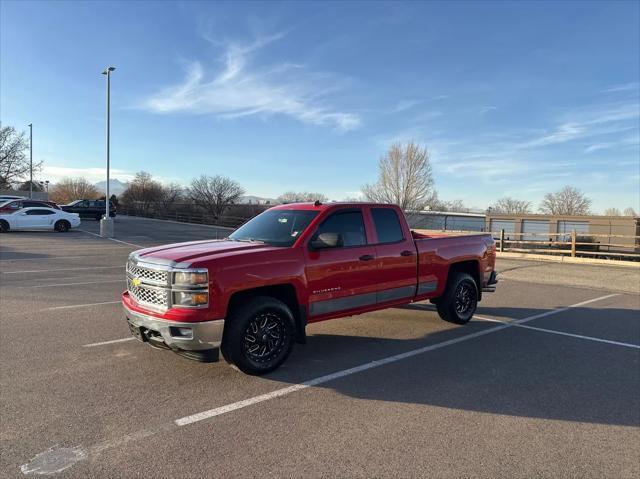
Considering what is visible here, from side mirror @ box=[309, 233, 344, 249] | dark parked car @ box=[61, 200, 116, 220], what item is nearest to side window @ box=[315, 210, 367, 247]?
side mirror @ box=[309, 233, 344, 249]

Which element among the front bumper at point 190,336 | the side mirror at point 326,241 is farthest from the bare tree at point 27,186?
the side mirror at point 326,241

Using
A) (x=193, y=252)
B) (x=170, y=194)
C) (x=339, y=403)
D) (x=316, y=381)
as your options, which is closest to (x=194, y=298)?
(x=193, y=252)

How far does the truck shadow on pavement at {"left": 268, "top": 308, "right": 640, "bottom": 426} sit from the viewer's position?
4.27 m

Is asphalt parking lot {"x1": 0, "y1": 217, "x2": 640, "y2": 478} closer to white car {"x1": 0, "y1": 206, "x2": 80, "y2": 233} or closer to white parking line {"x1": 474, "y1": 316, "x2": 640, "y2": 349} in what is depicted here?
white parking line {"x1": 474, "y1": 316, "x2": 640, "y2": 349}

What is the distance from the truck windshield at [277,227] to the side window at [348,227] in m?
0.23

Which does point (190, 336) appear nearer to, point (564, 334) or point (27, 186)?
point (564, 334)

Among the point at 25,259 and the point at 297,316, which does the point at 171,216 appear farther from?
the point at 297,316

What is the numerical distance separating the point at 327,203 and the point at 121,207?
60.7m

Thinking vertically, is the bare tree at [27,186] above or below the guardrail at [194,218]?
above

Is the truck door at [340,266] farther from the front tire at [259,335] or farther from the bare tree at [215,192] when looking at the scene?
the bare tree at [215,192]

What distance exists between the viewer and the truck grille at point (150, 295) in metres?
4.57

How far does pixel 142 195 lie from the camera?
59.9 metres

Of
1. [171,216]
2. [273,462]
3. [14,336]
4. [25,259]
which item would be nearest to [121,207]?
[171,216]

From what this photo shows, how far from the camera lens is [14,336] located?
20.2ft
